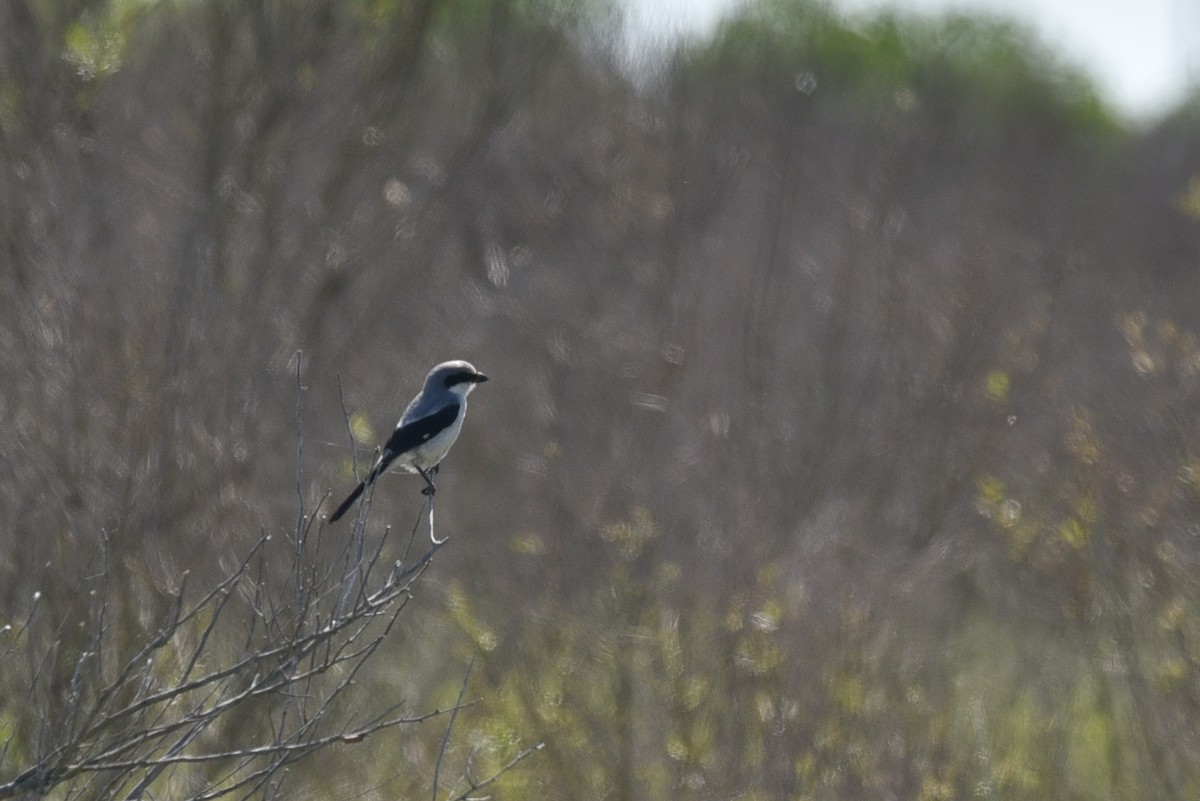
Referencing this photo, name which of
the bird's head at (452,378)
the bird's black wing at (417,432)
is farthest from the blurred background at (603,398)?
the bird's head at (452,378)

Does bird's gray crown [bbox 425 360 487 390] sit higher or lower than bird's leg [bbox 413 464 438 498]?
lower

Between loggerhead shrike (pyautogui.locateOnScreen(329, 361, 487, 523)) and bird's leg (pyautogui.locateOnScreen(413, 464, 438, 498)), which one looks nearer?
bird's leg (pyautogui.locateOnScreen(413, 464, 438, 498))

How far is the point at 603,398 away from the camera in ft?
54.8

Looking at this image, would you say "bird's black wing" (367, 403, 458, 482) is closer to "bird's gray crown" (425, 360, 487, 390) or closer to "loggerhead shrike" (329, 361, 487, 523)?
"loggerhead shrike" (329, 361, 487, 523)

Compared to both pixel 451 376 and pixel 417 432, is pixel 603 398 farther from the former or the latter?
pixel 417 432

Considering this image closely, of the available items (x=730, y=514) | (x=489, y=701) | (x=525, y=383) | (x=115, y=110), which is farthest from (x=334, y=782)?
(x=525, y=383)

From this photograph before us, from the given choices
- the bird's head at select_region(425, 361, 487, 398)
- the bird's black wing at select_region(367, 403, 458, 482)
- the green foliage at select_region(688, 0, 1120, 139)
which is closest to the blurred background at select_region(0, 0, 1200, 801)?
the bird's black wing at select_region(367, 403, 458, 482)

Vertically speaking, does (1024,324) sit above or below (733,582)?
below

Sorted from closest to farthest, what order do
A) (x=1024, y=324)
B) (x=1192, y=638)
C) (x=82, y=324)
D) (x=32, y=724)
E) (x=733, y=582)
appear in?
(x=32, y=724)
(x=1192, y=638)
(x=82, y=324)
(x=733, y=582)
(x=1024, y=324)

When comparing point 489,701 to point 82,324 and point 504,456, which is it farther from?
point 504,456

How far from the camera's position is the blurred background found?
10.2 meters

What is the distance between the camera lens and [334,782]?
11.3 meters

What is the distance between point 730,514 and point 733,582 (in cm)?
248

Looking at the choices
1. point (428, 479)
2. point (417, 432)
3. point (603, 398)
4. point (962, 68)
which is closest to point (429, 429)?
point (417, 432)
